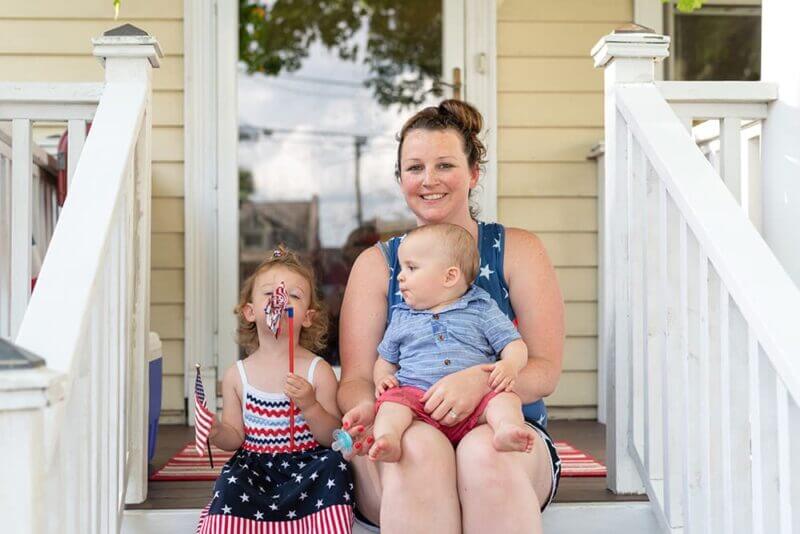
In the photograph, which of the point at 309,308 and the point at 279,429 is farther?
the point at 309,308

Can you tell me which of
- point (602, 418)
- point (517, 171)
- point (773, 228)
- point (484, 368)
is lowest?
point (602, 418)

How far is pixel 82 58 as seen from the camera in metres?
3.92

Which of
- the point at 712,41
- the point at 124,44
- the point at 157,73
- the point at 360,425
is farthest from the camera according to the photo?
the point at 712,41

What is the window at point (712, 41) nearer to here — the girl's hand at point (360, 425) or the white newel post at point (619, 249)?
the white newel post at point (619, 249)

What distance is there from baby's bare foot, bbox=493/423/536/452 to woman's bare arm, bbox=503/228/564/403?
0.32m

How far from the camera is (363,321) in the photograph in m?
2.24

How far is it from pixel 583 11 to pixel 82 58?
2114 millimetres

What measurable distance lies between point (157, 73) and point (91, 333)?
7.89ft

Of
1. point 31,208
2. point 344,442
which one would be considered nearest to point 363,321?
point 344,442

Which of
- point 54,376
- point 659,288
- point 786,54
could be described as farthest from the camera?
point 786,54

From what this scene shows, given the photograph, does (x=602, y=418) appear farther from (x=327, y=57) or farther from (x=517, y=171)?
(x=327, y=57)

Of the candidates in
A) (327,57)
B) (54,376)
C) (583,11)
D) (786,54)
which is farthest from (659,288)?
(327,57)

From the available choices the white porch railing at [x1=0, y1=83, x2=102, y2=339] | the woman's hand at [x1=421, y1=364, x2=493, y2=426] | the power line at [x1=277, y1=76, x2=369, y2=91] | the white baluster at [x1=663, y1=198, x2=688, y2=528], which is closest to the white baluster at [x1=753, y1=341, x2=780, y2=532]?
the white baluster at [x1=663, y1=198, x2=688, y2=528]

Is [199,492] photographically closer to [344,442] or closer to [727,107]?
[344,442]
